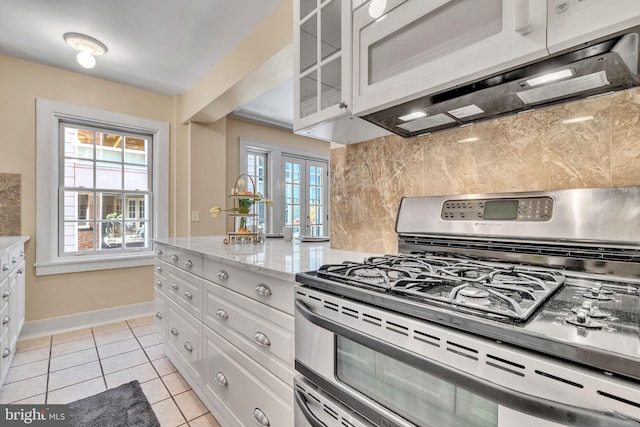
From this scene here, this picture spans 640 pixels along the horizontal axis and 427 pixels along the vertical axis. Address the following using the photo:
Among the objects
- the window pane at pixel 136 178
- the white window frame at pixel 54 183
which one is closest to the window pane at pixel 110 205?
the window pane at pixel 136 178

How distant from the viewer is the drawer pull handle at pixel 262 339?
1.21m

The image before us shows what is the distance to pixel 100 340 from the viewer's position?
276 cm

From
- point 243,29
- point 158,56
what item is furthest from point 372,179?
point 158,56

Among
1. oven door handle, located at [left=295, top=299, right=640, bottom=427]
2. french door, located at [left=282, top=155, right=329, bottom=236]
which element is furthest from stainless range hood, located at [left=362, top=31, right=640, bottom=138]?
french door, located at [left=282, top=155, right=329, bottom=236]

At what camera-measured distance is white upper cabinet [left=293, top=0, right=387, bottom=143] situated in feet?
4.16

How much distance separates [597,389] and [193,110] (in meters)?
3.60

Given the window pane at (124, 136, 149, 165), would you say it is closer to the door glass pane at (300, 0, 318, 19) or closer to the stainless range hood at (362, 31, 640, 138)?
the door glass pane at (300, 0, 318, 19)

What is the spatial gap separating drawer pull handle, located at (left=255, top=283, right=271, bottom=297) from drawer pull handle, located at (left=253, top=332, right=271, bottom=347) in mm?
160

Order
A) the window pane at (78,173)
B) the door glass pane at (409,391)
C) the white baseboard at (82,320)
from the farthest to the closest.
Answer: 1. the window pane at (78,173)
2. the white baseboard at (82,320)
3. the door glass pane at (409,391)

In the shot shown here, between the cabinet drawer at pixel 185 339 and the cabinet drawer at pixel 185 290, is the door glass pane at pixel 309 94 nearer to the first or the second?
the cabinet drawer at pixel 185 290

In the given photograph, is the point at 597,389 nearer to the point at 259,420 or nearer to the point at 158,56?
the point at 259,420

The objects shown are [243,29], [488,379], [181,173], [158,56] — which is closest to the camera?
[488,379]

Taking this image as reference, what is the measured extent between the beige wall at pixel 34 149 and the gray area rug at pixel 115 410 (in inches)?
63.1

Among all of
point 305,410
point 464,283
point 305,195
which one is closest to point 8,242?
point 305,410
